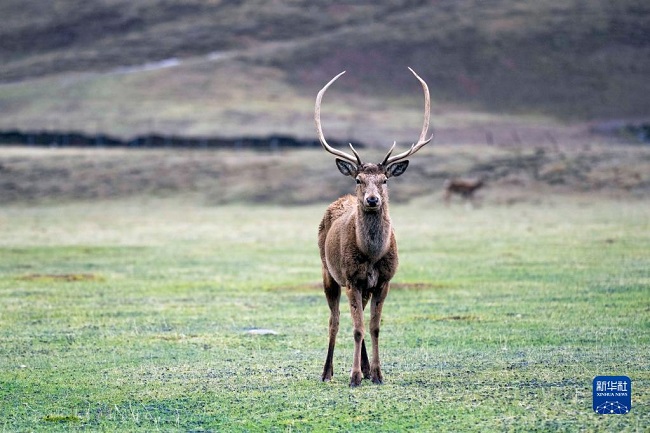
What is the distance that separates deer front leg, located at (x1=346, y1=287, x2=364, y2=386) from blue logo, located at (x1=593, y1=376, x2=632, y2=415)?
8.58ft

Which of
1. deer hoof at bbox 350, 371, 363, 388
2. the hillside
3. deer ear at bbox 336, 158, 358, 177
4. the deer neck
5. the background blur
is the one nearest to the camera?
deer hoof at bbox 350, 371, 363, 388

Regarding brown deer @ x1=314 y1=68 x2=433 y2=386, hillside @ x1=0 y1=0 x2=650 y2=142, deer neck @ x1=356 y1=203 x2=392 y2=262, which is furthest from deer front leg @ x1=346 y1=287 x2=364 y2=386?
hillside @ x1=0 y1=0 x2=650 y2=142

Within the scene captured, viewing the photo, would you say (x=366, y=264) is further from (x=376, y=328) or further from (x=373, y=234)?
(x=376, y=328)

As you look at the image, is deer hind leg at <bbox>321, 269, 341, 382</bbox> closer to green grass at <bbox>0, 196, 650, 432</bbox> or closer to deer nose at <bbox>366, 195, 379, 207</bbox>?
green grass at <bbox>0, 196, 650, 432</bbox>

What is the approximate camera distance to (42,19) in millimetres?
110812

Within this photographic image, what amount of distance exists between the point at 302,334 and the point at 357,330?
3749 millimetres

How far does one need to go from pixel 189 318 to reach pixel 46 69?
8419 cm

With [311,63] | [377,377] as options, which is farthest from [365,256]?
[311,63]

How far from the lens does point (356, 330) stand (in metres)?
11.7

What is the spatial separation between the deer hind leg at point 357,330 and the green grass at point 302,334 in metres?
0.14

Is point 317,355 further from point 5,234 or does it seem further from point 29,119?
point 29,119

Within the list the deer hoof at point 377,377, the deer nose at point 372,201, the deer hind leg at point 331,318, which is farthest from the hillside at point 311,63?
the deer hoof at point 377,377

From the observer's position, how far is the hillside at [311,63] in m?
77.4

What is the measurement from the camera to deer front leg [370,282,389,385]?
453 inches
